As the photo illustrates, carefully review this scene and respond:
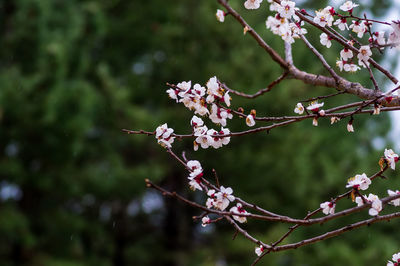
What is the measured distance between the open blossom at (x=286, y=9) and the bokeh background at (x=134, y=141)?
4505mm

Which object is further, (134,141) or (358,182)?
(134,141)

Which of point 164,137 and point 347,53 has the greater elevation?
point 347,53

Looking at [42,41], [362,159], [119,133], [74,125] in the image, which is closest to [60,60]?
[42,41]

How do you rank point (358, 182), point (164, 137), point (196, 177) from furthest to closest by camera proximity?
point (164, 137)
point (196, 177)
point (358, 182)

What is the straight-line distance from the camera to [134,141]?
262 inches

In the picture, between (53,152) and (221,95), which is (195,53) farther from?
(221,95)

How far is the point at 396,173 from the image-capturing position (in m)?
7.95

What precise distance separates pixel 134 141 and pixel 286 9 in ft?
16.7

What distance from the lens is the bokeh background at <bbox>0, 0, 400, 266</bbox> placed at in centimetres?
630

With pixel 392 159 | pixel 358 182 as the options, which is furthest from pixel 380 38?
pixel 358 182

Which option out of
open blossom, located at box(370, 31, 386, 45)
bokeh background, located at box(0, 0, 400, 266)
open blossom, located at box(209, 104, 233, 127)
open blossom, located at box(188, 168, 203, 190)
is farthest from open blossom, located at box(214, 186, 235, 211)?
bokeh background, located at box(0, 0, 400, 266)

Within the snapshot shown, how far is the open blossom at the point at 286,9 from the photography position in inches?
67.9

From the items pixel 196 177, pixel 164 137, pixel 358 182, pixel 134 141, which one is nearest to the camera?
pixel 358 182

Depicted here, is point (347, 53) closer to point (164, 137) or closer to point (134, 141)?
point (164, 137)
